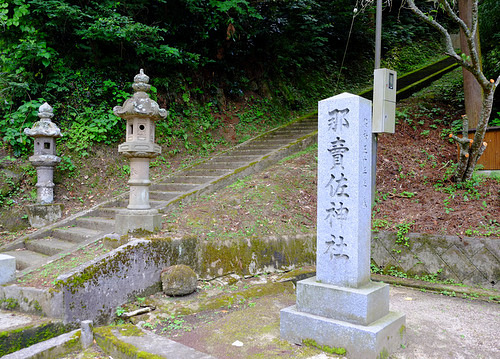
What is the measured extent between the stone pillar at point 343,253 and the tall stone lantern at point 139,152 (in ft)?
9.67

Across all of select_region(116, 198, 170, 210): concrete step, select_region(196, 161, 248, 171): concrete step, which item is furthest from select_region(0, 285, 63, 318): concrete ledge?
select_region(196, 161, 248, 171): concrete step

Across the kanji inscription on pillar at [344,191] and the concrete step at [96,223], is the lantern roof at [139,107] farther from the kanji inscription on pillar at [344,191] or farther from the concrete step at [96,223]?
the kanji inscription on pillar at [344,191]

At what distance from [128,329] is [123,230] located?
6.67 feet

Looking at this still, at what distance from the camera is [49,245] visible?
6.56 meters

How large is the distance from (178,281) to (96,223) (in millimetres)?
2640

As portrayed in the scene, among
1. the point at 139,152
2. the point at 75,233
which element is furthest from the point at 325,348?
the point at 75,233

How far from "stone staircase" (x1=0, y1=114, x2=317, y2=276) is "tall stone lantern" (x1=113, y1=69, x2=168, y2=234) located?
890mm

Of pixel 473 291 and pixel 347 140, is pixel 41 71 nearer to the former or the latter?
pixel 347 140

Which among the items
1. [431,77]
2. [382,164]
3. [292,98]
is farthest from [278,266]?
[431,77]

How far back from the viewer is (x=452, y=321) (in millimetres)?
4754

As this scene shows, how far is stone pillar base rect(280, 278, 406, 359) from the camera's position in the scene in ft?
12.1

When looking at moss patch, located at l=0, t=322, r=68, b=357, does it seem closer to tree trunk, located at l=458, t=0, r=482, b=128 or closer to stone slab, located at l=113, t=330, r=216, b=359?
stone slab, located at l=113, t=330, r=216, b=359

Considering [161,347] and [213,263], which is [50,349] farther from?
[213,263]

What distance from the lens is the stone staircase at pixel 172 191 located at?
6.52 meters
